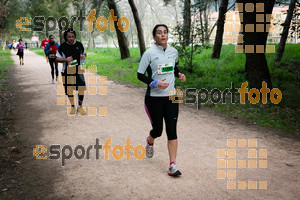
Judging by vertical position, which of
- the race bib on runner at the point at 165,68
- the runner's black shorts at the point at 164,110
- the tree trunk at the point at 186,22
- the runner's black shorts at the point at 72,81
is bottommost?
the runner's black shorts at the point at 164,110

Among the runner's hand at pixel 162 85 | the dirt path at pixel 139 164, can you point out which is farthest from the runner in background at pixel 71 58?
the runner's hand at pixel 162 85

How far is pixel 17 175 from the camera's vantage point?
462cm

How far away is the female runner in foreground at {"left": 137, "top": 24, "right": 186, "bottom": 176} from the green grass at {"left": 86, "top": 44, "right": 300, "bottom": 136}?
12.6 feet

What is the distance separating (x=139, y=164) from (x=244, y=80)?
846cm

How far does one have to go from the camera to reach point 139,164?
4.95m

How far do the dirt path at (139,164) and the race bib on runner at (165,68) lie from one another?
162 centimetres

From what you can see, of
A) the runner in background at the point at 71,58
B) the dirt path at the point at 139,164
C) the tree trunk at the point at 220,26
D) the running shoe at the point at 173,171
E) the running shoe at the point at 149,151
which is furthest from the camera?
the tree trunk at the point at 220,26

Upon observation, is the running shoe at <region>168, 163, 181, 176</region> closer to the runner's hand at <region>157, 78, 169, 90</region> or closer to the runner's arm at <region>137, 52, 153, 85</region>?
the runner's hand at <region>157, 78, 169, 90</region>

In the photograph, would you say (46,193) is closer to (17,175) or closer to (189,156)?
(17,175)

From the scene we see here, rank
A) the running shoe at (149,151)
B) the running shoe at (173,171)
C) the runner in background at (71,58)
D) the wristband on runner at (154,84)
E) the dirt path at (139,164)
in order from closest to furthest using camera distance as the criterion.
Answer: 1. the dirt path at (139,164)
2. the wristband on runner at (154,84)
3. the running shoe at (173,171)
4. the running shoe at (149,151)
5. the runner in background at (71,58)

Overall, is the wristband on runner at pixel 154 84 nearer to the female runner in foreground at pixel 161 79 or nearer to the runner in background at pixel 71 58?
the female runner in foreground at pixel 161 79

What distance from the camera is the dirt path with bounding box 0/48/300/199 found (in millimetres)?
3998

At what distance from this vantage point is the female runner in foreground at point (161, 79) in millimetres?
4230

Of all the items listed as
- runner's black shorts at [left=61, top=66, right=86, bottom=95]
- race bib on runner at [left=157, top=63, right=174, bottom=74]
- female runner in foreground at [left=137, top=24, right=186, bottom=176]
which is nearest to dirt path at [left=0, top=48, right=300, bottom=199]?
female runner in foreground at [left=137, top=24, right=186, bottom=176]
